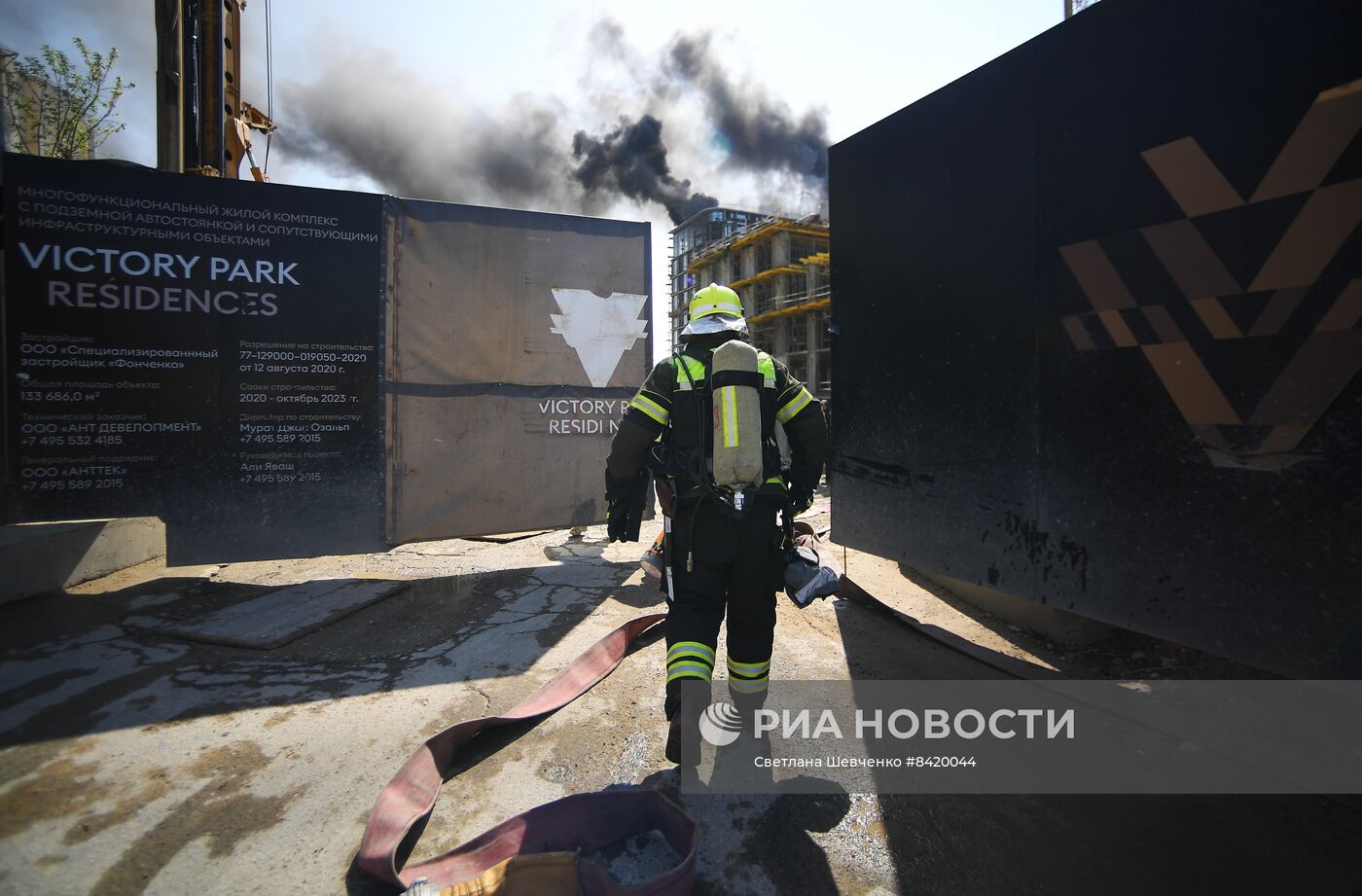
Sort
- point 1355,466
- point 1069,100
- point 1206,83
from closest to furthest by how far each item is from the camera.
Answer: point 1355,466
point 1206,83
point 1069,100

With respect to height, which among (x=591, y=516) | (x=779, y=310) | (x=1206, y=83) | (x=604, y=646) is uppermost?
(x=779, y=310)

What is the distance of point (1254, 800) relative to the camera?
7.30 feet

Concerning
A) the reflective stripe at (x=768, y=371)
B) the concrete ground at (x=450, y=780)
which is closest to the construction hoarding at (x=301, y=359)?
the concrete ground at (x=450, y=780)

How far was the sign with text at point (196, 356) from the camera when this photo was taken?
4.07 meters

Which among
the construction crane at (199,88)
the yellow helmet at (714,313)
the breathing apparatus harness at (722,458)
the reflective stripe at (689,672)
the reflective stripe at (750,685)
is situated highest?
the construction crane at (199,88)

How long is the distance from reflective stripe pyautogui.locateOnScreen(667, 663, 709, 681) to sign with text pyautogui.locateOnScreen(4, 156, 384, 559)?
329 cm

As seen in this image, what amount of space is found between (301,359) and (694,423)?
342cm

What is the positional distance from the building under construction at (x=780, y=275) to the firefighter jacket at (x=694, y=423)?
101 feet

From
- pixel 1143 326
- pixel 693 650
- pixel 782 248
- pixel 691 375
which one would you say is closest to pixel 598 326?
pixel 691 375

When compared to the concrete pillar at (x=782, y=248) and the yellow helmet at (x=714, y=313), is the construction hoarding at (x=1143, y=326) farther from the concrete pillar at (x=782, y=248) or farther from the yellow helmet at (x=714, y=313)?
the concrete pillar at (x=782, y=248)

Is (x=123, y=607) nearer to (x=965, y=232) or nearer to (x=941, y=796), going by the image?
(x=941, y=796)

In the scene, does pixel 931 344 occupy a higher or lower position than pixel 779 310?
lower

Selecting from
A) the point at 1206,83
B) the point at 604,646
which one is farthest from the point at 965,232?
the point at 604,646

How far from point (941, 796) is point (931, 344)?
2016mm
